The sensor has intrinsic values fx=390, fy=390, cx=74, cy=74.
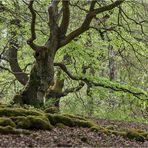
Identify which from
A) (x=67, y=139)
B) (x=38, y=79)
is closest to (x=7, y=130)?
(x=67, y=139)

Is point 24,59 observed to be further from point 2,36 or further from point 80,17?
point 80,17

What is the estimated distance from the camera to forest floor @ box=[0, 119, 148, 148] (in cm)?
812

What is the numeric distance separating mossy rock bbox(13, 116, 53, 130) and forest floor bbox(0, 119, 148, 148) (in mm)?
237

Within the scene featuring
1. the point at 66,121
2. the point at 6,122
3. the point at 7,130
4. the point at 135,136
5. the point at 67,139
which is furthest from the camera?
the point at 66,121

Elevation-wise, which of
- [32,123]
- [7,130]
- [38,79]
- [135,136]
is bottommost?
[135,136]

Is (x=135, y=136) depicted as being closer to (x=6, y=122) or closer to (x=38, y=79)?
(x=6, y=122)

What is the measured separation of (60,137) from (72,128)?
5.13 ft

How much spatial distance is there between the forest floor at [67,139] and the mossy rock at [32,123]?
237mm

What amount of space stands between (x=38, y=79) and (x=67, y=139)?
4.93 meters

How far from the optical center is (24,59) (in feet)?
68.0

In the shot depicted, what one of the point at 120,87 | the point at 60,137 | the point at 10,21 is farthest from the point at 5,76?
the point at 60,137

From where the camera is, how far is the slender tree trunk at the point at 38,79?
44.3ft

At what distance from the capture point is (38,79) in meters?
13.6

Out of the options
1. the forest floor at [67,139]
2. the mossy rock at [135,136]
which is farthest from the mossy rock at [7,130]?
the mossy rock at [135,136]
